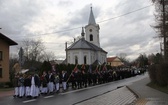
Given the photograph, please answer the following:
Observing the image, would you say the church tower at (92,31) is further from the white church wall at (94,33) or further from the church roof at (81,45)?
the church roof at (81,45)

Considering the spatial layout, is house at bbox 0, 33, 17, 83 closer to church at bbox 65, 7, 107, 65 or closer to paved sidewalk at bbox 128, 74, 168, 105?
paved sidewalk at bbox 128, 74, 168, 105

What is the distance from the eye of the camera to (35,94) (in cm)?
2095

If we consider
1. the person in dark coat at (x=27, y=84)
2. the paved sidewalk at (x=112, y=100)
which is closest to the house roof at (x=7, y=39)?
the person in dark coat at (x=27, y=84)

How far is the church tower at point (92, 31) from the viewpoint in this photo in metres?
113

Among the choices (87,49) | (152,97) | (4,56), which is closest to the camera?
(152,97)

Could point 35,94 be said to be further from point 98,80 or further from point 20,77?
point 98,80

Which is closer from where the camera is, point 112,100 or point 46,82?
point 112,100

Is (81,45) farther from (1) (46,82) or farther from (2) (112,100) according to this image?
(2) (112,100)

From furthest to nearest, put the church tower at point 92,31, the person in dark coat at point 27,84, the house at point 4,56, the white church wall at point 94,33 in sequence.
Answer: the church tower at point 92,31 < the white church wall at point 94,33 < the house at point 4,56 < the person in dark coat at point 27,84

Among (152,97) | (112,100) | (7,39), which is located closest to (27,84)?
Result: (112,100)

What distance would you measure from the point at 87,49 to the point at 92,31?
36.4ft

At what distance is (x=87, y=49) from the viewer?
10456cm

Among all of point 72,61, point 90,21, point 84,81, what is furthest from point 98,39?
point 84,81

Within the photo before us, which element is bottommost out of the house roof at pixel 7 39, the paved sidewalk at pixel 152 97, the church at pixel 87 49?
the paved sidewalk at pixel 152 97
